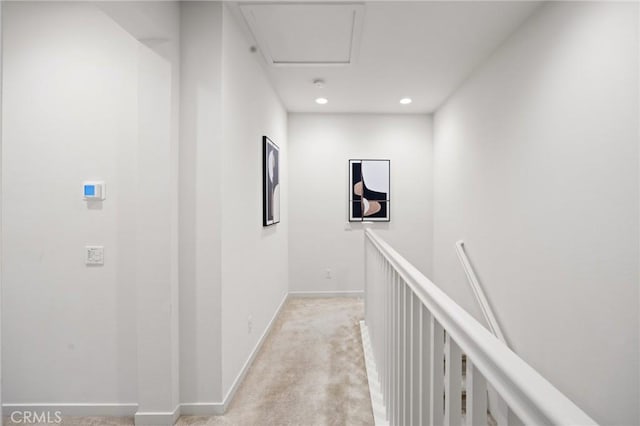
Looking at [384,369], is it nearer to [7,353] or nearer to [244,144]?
[244,144]

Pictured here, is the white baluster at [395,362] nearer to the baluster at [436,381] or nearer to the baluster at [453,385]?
the baluster at [436,381]

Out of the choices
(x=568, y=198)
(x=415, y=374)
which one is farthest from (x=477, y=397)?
(x=568, y=198)

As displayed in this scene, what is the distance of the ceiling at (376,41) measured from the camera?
2.10 meters

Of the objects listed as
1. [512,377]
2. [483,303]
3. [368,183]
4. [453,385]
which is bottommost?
[483,303]

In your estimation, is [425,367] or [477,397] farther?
[425,367]

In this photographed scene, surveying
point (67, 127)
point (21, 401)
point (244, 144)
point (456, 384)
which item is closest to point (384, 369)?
point (456, 384)

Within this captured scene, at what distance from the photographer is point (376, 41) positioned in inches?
98.2

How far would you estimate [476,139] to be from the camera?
3082 millimetres

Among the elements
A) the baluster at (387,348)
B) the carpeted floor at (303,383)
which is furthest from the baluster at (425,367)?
the carpeted floor at (303,383)

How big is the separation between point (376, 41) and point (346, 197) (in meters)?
2.32

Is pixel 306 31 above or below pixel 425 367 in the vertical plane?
above

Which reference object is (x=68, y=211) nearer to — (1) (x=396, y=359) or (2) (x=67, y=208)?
(2) (x=67, y=208)

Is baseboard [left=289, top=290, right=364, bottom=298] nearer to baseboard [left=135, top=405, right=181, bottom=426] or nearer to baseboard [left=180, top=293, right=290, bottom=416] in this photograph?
baseboard [left=180, top=293, right=290, bottom=416]

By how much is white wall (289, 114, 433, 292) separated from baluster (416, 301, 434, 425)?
3496 mm
